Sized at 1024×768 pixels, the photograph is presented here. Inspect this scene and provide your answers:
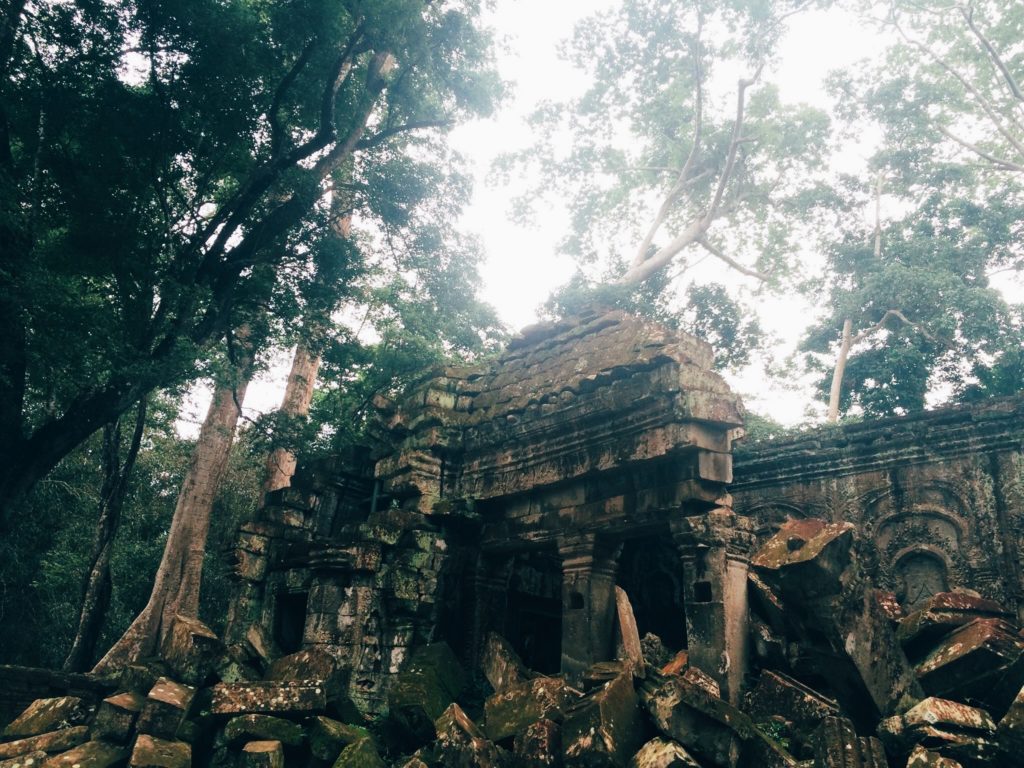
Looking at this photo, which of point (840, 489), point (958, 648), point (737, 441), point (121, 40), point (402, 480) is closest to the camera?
point (958, 648)

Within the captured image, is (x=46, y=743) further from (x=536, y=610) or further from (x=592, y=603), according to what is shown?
(x=536, y=610)

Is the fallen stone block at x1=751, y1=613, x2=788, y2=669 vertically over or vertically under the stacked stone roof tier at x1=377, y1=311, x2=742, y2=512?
under

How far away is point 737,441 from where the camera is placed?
12.1 meters

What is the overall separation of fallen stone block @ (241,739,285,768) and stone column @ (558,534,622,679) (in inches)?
Result: 100

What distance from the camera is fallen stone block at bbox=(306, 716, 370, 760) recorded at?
511 centimetres

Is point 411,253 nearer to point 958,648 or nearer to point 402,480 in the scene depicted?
point 402,480

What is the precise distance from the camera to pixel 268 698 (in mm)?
5480

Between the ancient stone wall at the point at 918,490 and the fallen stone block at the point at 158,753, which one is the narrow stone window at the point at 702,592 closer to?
the fallen stone block at the point at 158,753

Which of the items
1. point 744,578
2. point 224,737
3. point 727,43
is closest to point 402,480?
point 224,737

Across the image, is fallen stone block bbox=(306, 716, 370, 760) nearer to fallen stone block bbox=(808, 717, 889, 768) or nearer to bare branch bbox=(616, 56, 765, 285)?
fallen stone block bbox=(808, 717, 889, 768)

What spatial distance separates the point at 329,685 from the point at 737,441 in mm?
8591

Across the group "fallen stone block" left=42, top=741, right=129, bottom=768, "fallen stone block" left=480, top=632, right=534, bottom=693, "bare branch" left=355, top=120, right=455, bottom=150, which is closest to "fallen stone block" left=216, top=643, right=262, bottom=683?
"fallen stone block" left=42, top=741, right=129, bottom=768

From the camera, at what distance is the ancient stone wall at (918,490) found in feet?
31.5

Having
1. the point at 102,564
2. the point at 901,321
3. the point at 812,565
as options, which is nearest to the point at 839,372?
the point at 901,321
